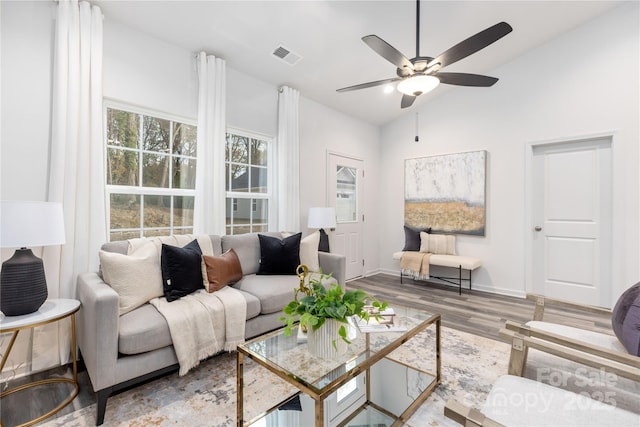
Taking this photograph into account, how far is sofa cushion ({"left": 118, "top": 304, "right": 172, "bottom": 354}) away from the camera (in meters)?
1.67

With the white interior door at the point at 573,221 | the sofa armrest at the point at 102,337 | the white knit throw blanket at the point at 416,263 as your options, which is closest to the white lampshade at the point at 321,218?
the white knit throw blanket at the point at 416,263

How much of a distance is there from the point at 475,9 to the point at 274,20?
203cm

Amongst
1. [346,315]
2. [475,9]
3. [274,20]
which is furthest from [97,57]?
[475,9]

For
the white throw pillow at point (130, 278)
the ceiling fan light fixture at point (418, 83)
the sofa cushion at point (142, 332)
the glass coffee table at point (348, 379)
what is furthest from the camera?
the ceiling fan light fixture at point (418, 83)

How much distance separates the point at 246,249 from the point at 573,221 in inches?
158

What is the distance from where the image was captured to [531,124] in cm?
379

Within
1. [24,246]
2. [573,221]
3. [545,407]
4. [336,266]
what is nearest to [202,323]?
[24,246]

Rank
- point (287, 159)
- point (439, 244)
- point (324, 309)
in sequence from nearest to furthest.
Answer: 1. point (324, 309)
2. point (287, 159)
3. point (439, 244)

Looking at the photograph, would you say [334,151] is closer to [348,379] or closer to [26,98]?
[26,98]

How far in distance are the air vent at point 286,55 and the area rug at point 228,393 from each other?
9.90ft

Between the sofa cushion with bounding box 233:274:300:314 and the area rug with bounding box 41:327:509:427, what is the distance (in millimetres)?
453

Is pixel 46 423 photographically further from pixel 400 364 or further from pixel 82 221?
pixel 400 364

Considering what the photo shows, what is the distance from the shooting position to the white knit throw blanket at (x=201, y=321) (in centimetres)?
185

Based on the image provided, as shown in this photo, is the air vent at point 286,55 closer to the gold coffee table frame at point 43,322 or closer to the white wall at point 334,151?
the white wall at point 334,151
